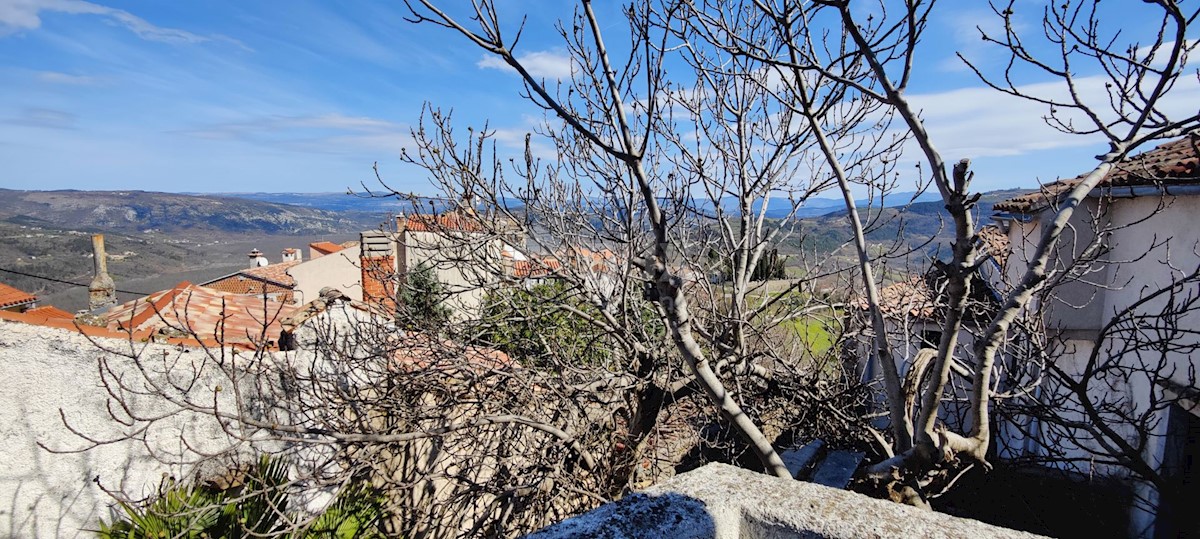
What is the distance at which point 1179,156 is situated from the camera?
6.08 m

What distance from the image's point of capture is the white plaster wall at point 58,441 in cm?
451

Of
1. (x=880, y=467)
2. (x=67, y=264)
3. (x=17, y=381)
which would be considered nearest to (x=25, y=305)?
(x=17, y=381)

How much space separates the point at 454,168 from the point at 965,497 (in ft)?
20.7

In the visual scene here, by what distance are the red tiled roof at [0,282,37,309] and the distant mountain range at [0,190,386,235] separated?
53282 millimetres

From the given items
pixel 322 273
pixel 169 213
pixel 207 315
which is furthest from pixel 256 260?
pixel 169 213

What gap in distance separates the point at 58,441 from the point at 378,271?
3117 millimetres

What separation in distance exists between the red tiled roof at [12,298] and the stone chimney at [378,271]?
1090cm

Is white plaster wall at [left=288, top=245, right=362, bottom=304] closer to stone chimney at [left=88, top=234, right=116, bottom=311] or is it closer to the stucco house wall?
stone chimney at [left=88, top=234, right=116, bottom=311]

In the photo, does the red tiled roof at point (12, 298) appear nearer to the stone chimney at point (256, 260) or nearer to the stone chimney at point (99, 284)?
the stone chimney at point (99, 284)

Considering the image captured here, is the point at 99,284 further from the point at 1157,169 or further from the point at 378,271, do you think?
the point at 1157,169

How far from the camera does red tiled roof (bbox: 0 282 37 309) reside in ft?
50.3

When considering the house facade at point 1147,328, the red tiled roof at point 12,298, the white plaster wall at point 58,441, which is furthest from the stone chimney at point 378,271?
the red tiled roof at point 12,298

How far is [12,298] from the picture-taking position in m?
15.9

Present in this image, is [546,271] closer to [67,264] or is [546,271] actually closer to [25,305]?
[25,305]
